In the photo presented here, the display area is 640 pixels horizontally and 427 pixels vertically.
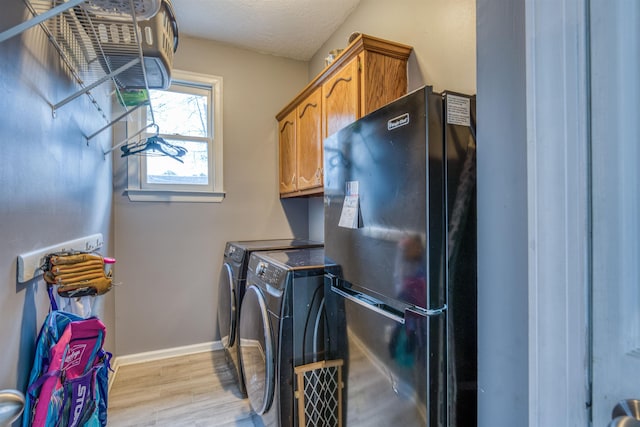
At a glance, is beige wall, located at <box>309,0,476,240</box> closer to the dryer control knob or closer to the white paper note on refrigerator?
the white paper note on refrigerator

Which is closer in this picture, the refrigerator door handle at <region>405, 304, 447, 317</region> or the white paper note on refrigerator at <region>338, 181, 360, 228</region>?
the refrigerator door handle at <region>405, 304, 447, 317</region>

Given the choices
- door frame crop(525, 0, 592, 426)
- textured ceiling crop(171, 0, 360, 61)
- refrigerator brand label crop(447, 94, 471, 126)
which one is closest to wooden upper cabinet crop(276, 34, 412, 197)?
textured ceiling crop(171, 0, 360, 61)

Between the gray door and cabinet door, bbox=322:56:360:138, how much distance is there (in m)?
1.22

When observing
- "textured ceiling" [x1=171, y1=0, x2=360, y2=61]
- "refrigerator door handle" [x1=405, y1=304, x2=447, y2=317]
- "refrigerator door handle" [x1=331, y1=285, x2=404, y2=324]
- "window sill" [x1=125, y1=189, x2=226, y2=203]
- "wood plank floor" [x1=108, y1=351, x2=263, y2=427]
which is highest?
"textured ceiling" [x1=171, y1=0, x2=360, y2=61]

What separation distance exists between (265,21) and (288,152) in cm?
103

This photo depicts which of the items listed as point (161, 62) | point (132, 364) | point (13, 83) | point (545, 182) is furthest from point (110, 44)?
point (132, 364)

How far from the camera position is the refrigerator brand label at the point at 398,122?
853mm

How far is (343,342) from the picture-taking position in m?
1.17

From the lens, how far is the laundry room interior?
0.57 meters

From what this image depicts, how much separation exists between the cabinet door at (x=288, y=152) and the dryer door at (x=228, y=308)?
0.89 metres

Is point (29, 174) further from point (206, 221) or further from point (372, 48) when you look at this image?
point (206, 221)

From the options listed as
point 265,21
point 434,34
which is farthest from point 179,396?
point 265,21

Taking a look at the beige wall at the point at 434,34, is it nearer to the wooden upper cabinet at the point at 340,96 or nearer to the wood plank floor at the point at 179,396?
the wooden upper cabinet at the point at 340,96

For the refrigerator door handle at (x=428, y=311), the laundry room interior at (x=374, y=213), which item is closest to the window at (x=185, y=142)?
the laundry room interior at (x=374, y=213)
